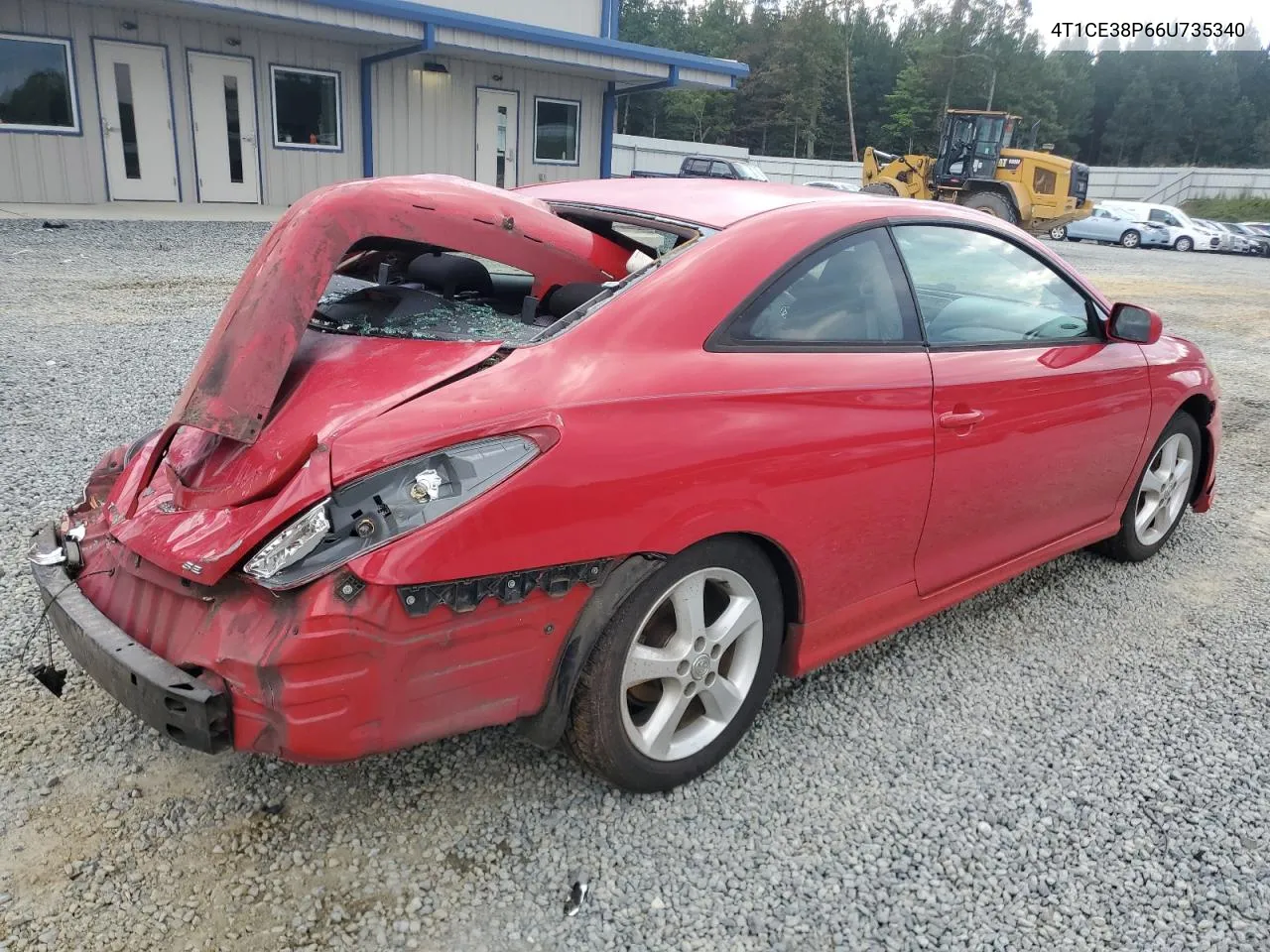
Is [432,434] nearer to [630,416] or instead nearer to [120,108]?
[630,416]

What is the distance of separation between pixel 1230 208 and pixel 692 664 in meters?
54.2

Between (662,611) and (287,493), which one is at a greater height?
(287,493)

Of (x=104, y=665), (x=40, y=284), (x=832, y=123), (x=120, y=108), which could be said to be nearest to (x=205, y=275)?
(x=40, y=284)

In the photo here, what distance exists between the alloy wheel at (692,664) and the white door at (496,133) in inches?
705

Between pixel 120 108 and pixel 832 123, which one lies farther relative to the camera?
pixel 832 123

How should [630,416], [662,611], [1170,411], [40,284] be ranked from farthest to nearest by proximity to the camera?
[40,284] < [1170,411] < [662,611] < [630,416]

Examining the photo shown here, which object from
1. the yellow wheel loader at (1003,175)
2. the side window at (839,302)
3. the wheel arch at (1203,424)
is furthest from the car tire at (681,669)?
the yellow wheel loader at (1003,175)

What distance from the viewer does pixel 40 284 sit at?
29.7ft

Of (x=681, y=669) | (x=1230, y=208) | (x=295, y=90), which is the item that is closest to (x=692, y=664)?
(x=681, y=669)

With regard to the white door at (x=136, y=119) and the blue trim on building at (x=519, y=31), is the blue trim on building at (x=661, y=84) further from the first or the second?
the white door at (x=136, y=119)

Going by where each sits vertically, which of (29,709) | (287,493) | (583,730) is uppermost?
(287,493)

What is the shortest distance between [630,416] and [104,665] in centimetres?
129

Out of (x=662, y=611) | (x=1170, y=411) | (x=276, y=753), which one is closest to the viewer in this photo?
(x=276, y=753)

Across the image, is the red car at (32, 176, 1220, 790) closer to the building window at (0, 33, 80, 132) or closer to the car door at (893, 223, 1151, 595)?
the car door at (893, 223, 1151, 595)
